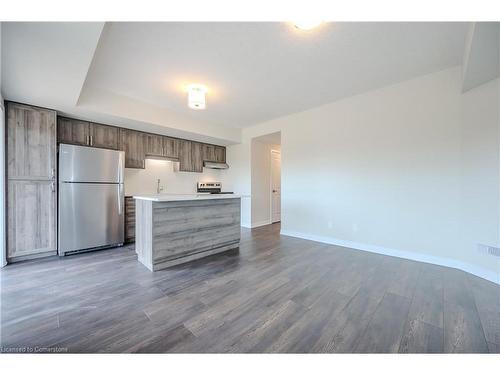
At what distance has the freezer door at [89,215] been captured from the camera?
3074mm

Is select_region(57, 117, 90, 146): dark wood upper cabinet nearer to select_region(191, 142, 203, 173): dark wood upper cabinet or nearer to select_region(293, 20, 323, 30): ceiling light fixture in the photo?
select_region(191, 142, 203, 173): dark wood upper cabinet

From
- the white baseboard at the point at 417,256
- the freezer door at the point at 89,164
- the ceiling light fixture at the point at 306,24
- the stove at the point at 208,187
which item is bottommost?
the white baseboard at the point at 417,256

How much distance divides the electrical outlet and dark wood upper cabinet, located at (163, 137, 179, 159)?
5.30 m

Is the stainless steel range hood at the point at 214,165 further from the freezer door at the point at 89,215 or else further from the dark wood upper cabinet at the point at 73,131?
the dark wood upper cabinet at the point at 73,131

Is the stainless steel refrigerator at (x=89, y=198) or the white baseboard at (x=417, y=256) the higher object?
the stainless steel refrigerator at (x=89, y=198)

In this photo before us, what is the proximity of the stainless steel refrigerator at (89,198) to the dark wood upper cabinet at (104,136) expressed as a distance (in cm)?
44

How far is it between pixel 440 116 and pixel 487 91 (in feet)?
1.51

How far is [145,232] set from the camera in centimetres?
266

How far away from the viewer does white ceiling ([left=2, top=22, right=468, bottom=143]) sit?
1872mm

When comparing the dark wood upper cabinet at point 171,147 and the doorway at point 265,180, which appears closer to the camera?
the dark wood upper cabinet at point 171,147

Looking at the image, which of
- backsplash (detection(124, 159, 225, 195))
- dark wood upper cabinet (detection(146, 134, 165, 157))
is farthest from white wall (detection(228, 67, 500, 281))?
dark wood upper cabinet (detection(146, 134, 165, 157))

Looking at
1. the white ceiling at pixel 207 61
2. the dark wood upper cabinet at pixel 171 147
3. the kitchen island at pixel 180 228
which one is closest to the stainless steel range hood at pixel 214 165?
the dark wood upper cabinet at pixel 171 147

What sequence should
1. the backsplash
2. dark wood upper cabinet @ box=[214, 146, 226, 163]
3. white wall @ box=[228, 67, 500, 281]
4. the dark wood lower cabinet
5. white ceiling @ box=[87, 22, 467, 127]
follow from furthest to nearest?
dark wood upper cabinet @ box=[214, 146, 226, 163]
the backsplash
the dark wood lower cabinet
white wall @ box=[228, 67, 500, 281]
white ceiling @ box=[87, 22, 467, 127]
